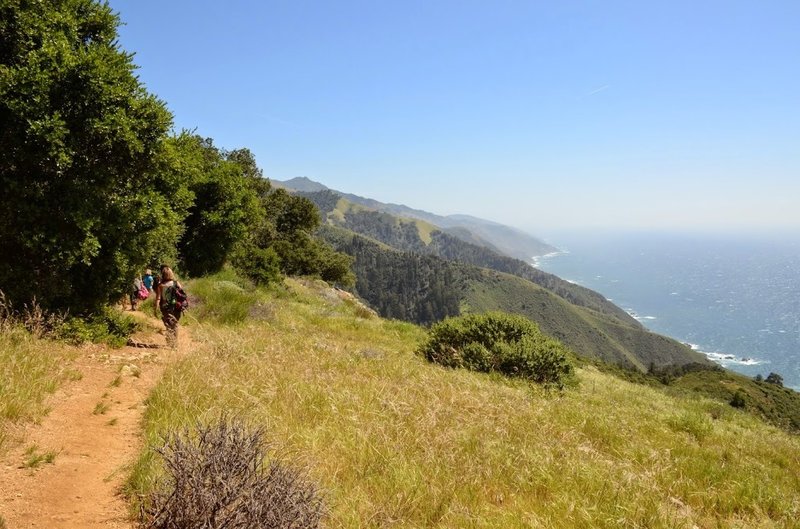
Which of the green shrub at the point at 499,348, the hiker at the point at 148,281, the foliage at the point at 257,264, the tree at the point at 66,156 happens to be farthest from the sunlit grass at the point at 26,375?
the foliage at the point at 257,264

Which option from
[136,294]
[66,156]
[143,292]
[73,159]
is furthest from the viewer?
[143,292]

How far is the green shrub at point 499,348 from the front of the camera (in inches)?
515

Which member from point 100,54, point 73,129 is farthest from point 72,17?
point 73,129

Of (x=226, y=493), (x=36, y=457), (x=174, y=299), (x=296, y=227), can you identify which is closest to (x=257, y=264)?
(x=174, y=299)

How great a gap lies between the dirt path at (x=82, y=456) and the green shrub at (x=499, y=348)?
28.9 feet

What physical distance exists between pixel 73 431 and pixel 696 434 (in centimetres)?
1096

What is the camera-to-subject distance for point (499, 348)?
13492mm

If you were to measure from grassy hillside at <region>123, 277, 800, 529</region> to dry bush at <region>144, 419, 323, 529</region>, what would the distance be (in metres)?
0.60

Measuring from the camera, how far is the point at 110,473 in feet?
14.7

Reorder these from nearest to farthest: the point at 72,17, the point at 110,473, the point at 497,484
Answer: the point at 110,473, the point at 497,484, the point at 72,17

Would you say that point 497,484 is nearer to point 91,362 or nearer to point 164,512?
point 164,512

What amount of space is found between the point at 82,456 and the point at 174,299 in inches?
285

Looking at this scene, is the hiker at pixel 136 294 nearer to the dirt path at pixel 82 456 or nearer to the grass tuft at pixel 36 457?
the dirt path at pixel 82 456

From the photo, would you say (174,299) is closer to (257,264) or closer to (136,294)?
(136,294)
